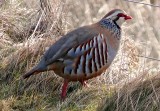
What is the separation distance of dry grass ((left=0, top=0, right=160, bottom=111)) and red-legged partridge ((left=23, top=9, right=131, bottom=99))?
24cm

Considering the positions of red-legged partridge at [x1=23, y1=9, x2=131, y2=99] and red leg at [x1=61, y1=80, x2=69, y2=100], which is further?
red leg at [x1=61, y1=80, x2=69, y2=100]

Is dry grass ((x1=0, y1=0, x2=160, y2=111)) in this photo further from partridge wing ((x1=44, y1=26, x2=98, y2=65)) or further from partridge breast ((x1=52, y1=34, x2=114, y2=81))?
partridge wing ((x1=44, y1=26, x2=98, y2=65))

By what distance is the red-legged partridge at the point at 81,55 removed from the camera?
534 centimetres

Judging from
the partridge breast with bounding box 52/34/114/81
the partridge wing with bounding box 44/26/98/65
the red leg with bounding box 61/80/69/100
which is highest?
the partridge wing with bounding box 44/26/98/65

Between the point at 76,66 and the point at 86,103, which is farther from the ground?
the point at 76,66

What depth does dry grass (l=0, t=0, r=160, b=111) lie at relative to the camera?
483 cm

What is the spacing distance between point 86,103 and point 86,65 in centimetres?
40

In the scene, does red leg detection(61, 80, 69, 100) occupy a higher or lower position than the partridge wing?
lower

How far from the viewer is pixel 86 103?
5.30m

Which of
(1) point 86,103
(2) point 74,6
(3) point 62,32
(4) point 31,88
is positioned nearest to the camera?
(1) point 86,103

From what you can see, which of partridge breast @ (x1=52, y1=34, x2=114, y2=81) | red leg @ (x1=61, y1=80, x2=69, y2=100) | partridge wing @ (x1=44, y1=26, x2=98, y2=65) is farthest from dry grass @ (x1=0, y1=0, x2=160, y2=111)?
partridge wing @ (x1=44, y1=26, x2=98, y2=65)

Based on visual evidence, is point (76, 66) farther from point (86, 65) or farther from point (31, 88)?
point (31, 88)

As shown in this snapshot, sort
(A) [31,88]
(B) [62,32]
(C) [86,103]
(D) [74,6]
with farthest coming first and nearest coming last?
1. (D) [74,6]
2. (B) [62,32]
3. (A) [31,88]
4. (C) [86,103]

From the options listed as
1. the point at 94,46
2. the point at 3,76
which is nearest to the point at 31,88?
the point at 3,76
